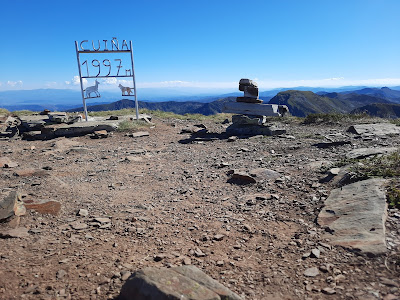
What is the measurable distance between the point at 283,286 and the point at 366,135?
11882 mm

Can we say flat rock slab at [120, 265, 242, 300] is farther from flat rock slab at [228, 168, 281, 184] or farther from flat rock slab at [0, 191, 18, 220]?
flat rock slab at [228, 168, 281, 184]

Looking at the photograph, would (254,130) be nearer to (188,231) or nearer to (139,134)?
(139,134)

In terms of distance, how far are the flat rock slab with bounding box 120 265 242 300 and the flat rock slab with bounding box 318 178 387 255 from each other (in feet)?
7.61

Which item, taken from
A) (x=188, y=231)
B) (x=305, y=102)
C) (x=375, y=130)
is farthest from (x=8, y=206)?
(x=305, y=102)

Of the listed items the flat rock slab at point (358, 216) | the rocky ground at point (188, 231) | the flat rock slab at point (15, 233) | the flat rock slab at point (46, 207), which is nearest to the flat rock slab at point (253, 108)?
the rocky ground at point (188, 231)

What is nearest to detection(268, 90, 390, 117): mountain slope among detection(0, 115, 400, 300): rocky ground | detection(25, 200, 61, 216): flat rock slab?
detection(0, 115, 400, 300): rocky ground

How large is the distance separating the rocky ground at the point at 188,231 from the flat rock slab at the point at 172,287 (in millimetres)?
483

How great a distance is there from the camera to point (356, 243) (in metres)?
4.14

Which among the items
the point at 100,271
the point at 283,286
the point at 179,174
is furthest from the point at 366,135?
the point at 100,271

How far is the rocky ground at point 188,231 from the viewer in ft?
11.7

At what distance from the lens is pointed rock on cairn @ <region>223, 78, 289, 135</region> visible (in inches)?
590

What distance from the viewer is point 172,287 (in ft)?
9.91

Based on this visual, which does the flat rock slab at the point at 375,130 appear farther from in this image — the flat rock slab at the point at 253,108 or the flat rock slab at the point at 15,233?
the flat rock slab at the point at 15,233

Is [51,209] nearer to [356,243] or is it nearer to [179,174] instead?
[179,174]
